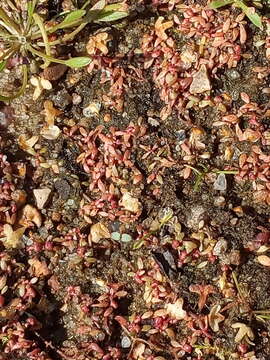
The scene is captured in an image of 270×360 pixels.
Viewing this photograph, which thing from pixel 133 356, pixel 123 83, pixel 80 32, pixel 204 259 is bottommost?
pixel 133 356

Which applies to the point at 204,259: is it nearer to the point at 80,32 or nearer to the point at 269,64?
the point at 269,64

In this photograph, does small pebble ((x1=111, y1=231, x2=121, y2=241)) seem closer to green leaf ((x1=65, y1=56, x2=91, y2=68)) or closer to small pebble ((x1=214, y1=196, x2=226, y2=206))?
small pebble ((x1=214, y1=196, x2=226, y2=206))

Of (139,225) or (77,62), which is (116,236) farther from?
(77,62)

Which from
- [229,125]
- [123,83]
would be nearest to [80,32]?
[123,83]

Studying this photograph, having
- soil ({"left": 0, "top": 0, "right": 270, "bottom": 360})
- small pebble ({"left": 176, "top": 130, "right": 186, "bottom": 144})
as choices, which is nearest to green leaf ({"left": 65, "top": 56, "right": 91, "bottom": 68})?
soil ({"left": 0, "top": 0, "right": 270, "bottom": 360})

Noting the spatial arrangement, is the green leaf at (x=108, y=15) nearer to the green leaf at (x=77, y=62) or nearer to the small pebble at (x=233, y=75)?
the green leaf at (x=77, y=62)
